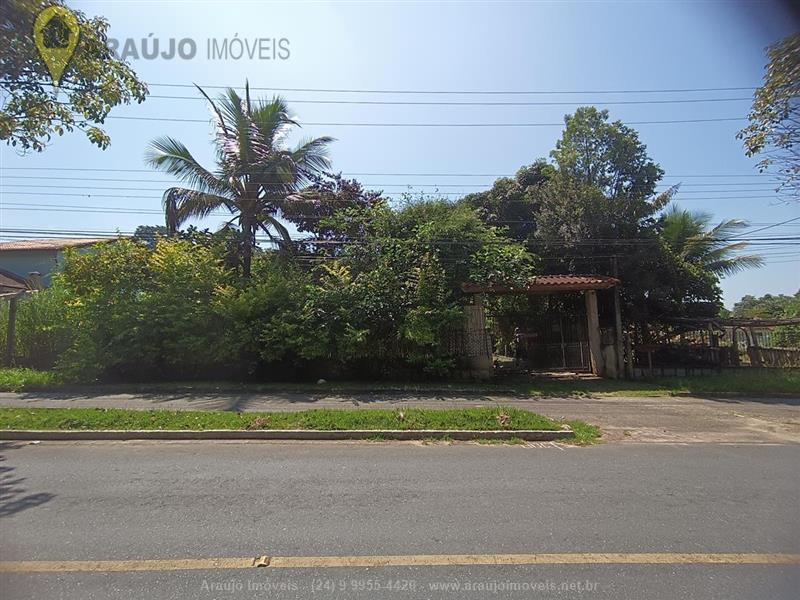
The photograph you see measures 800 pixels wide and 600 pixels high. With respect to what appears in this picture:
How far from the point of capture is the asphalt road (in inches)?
132

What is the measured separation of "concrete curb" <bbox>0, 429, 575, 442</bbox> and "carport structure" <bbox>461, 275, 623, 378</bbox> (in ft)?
27.0

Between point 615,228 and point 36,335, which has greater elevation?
point 615,228

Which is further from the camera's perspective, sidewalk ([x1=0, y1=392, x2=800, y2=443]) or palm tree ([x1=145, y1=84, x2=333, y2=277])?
palm tree ([x1=145, y1=84, x2=333, y2=277])

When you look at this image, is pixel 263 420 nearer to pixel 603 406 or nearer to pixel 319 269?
pixel 603 406

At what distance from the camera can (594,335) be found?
746 inches

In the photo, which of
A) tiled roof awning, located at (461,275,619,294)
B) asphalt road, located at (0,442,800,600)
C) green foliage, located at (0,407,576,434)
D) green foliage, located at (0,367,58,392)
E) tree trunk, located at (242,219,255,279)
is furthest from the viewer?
tree trunk, located at (242,219,255,279)

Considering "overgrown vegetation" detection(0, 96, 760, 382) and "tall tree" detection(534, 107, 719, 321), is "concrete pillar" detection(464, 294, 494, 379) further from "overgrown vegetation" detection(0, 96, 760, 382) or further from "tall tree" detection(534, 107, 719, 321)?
"tall tree" detection(534, 107, 719, 321)

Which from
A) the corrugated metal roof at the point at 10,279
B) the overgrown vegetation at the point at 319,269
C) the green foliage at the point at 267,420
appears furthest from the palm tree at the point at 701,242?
the corrugated metal roof at the point at 10,279

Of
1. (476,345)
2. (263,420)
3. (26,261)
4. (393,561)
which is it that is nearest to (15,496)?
(263,420)

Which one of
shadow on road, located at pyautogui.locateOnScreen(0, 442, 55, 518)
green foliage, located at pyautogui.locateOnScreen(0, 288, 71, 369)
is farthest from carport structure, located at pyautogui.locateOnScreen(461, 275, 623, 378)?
green foliage, located at pyautogui.locateOnScreen(0, 288, 71, 369)

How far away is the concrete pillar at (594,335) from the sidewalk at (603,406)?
183 inches

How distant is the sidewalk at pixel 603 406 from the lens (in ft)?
30.0

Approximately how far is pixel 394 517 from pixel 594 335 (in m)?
16.3

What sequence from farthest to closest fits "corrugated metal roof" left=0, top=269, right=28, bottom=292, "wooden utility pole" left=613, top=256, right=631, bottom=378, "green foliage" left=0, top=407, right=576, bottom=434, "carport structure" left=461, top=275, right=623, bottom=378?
1. "corrugated metal roof" left=0, top=269, right=28, bottom=292
2. "wooden utility pole" left=613, top=256, right=631, bottom=378
3. "carport structure" left=461, top=275, right=623, bottom=378
4. "green foliage" left=0, top=407, right=576, bottom=434
